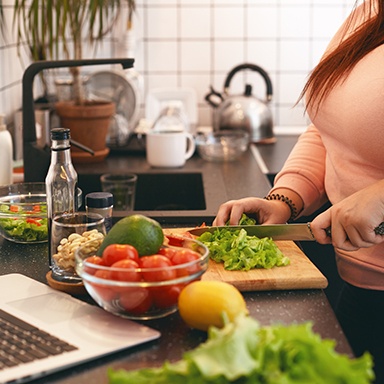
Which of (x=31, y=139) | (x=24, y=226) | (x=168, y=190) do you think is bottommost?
(x=168, y=190)

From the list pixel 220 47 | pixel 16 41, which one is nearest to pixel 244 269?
pixel 16 41

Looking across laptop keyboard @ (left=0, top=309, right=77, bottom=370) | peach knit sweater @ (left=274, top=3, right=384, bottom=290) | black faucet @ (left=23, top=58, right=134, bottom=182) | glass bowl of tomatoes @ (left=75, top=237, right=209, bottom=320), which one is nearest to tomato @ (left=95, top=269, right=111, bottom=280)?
glass bowl of tomatoes @ (left=75, top=237, right=209, bottom=320)

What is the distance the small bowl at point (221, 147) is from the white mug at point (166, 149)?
0.49 feet

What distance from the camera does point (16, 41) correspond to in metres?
2.87

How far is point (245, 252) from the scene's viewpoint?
4.52 feet

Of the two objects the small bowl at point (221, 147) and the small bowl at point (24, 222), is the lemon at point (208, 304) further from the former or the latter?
the small bowl at point (221, 147)

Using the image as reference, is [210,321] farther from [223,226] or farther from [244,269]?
[223,226]

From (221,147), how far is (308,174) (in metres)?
0.95

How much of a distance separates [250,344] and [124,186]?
5.13 ft

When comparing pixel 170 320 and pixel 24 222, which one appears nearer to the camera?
pixel 170 320

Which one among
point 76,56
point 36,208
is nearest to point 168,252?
point 36,208

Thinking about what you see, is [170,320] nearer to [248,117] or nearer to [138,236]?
[138,236]

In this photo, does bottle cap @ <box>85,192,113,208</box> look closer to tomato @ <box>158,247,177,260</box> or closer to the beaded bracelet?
tomato @ <box>158,247,177,260</box>

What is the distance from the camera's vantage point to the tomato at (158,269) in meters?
1.10
